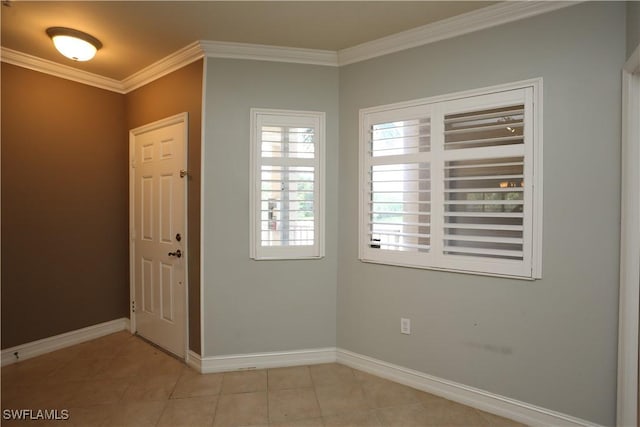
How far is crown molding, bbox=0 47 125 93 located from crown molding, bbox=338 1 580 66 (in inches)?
94.0

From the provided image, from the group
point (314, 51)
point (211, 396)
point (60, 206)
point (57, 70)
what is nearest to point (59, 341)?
point (60, 206)

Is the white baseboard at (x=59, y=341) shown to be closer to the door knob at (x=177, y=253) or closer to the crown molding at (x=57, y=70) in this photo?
the door knob at (x=177, y=253)

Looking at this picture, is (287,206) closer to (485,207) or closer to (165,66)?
(485,207)

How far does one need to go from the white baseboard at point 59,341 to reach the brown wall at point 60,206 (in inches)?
2.0

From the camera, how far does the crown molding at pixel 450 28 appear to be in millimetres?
1935

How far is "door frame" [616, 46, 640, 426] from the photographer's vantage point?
166 centimetres

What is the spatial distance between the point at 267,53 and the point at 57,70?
6.60ft

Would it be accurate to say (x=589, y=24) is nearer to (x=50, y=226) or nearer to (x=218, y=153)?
(x=218, y=153)

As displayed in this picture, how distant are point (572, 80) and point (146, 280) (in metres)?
3.79

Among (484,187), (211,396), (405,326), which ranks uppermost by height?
(484,187)

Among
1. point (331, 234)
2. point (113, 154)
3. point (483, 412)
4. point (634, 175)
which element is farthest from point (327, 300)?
point (113, 154)

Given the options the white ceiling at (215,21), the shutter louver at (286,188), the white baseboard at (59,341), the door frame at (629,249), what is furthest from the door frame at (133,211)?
the door frame at (629,249)

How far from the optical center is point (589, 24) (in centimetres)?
181

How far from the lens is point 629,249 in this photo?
1679mm
